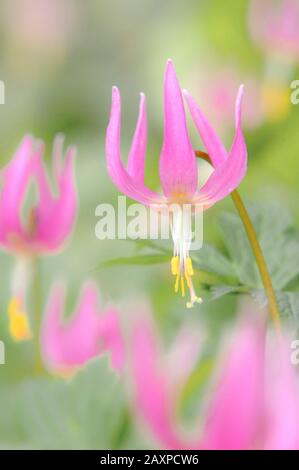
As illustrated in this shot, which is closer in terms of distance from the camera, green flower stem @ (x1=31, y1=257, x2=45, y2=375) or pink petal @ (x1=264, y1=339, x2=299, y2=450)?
pink petal @ (x1=264, y1=339, x2=299, y2=450)

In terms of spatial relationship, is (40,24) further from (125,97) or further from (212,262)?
(212,262)

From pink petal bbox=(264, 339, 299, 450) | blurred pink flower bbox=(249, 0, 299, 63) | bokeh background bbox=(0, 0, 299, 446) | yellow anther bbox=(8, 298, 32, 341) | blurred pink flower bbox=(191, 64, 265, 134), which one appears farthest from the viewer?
blurred pink flower bbox=(249, 0, 299, 63)

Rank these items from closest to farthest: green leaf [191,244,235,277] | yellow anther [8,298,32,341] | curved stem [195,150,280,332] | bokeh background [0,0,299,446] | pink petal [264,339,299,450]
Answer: pink petal [264,339,299,450]
curved stem [195,150,280,332]
green leaf [191,244,235,277]
yellow anther [8,298,32,341]
bokeh background [0,0,299,446]

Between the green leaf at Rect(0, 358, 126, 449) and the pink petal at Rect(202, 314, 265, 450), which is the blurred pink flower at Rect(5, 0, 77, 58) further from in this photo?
the pink petal at Rect(202, 314, 265, 450)

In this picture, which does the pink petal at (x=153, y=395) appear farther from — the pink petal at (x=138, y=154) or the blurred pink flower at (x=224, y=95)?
the blurred pink flower at (x=224, y=95)

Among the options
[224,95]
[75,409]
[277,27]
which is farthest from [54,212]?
[277,27]

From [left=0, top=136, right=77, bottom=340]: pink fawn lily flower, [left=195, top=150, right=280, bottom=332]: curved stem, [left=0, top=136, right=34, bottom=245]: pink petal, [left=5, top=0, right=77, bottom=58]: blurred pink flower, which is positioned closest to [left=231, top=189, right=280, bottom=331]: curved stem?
[left=195, top=150, right=280, bottom=332]: curved stem

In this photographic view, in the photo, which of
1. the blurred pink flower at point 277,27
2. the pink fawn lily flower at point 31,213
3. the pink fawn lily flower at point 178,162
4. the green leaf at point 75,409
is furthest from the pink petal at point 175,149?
the blurred pink flower at point 277,27
